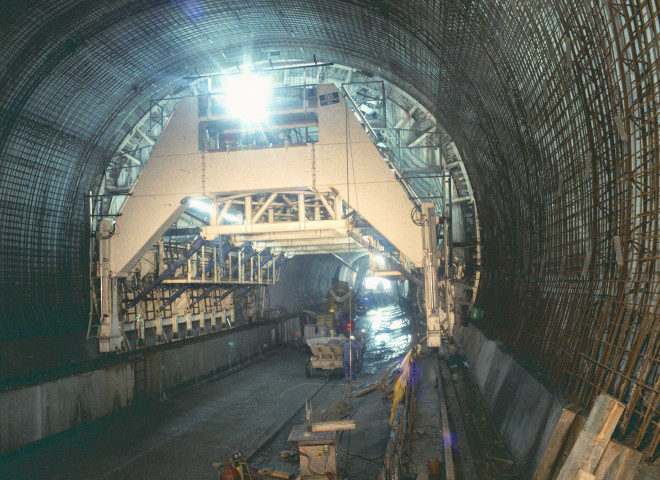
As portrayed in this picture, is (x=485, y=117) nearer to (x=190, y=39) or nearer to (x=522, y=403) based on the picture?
(x=522, y=403)

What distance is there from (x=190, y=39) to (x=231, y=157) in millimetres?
4571

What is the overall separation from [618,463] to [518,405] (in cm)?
342

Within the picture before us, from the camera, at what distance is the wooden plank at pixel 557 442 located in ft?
17.7

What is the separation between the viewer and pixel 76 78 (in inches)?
528

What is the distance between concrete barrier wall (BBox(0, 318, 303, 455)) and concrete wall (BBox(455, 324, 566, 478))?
910 centimetres

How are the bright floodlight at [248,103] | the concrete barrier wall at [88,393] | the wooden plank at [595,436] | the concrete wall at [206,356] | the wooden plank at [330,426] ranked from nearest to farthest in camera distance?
the wooden plank at [595,436], the wooden plank at [330,426], the concrete barrier wall at [88,393], the bright floodlight at [248,103], the concrete wall at [206,356]

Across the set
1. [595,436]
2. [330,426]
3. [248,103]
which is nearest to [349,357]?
[248,103]

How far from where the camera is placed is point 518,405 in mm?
7754

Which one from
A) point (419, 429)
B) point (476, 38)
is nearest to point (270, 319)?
point (419, 429)

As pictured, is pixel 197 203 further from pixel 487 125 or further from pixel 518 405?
pixel 518 405

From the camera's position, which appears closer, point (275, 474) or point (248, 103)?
point (275, 474)

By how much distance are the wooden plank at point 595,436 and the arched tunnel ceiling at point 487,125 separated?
0.28 m

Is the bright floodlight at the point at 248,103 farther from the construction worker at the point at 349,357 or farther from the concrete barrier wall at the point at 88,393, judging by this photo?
the construction worker at the point at 349,357

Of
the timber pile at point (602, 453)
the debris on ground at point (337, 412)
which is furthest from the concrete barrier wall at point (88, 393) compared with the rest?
the timber pile at point (602, 453)
